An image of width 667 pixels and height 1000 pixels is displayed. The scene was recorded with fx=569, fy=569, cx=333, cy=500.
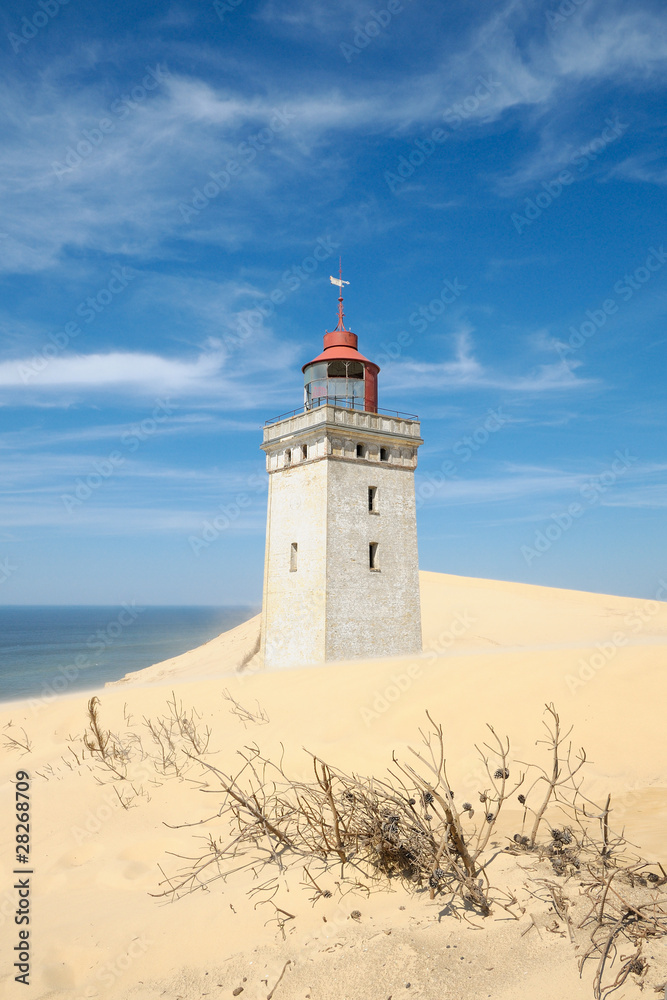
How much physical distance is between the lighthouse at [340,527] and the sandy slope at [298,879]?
727 centimetres

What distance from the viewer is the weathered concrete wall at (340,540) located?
15.9m

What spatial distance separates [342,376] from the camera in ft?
60.4

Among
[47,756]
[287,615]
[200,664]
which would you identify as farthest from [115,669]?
[47,756]

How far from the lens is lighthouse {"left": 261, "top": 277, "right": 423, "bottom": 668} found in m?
16.0

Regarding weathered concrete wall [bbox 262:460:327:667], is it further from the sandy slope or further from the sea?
the sea

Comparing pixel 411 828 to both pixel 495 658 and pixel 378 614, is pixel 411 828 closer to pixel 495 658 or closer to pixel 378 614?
pixel 495 658

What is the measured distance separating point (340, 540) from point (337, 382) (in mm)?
5393

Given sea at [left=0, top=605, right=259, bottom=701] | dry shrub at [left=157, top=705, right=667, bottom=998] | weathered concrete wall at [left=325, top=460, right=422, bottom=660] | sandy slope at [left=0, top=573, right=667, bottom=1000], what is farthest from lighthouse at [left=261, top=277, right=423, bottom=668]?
sea at [left=0, top=605, right=259, bottom=701]

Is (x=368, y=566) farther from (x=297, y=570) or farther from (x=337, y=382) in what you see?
(x=337, y=382)

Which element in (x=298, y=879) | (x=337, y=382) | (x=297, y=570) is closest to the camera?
(x=298, y=879)

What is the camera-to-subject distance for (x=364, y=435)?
17078 mm

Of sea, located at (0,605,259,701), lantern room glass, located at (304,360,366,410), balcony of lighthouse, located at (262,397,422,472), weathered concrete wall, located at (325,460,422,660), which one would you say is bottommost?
sea, located at (0,605,259,701)

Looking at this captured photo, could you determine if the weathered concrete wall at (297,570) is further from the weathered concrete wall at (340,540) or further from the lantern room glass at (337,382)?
the lantern room glass at (337,382)

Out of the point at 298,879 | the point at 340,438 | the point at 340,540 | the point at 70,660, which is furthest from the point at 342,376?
the point at 70,660
